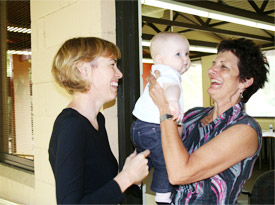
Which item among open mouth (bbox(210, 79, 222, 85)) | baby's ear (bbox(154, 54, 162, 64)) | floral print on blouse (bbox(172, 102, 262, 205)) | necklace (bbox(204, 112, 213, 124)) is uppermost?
baby's ear (bbox(154, 54, 162, 64))

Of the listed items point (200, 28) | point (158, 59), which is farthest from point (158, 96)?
point (200, 28)

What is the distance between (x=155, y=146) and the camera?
58.2 inches

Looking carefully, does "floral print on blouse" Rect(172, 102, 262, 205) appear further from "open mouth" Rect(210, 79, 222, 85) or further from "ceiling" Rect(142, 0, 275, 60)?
"ceiling" Rect(142, 0, 275, 60)

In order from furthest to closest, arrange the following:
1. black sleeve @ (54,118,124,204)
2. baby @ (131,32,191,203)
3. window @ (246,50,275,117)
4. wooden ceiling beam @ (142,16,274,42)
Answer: window @ (246,50,275,117) → wooden ceiling beam @ (142,16,274,42) → baby @ (131,32,191,203) → black sleeve @ (54,118,124,204)

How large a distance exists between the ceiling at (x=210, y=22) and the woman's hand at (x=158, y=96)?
9.27 ft

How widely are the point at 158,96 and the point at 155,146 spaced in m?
0.28

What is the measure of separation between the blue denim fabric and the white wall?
0.41 metres

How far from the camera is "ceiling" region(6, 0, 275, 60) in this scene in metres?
3.42

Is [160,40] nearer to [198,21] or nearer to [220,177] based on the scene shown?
[220,177]

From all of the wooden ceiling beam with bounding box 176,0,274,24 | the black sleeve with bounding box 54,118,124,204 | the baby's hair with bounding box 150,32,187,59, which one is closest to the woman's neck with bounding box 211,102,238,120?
the baby's hair with bounding box 150,32,187,59

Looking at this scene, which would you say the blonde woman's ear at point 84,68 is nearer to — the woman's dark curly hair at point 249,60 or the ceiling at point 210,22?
the woman's dark curly hair at point 249,60

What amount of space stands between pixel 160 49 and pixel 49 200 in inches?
68.9

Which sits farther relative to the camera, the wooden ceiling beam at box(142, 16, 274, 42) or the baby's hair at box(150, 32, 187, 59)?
the wooden ceiling beam at box(142, 16, 274, 42)

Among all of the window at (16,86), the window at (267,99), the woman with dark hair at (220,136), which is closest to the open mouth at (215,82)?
the woman with dark hair at (220,136)
